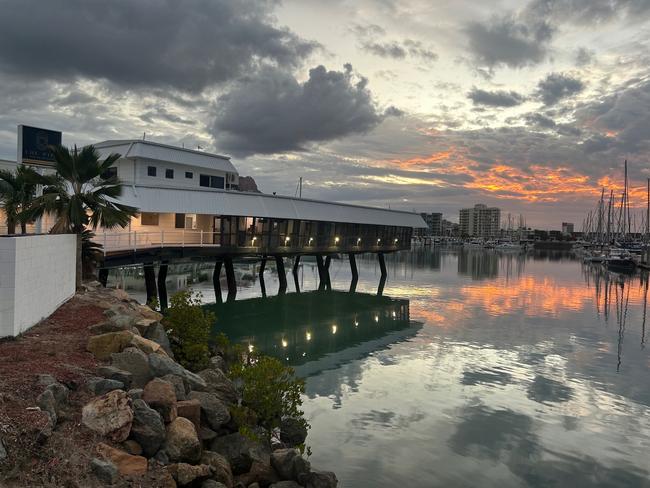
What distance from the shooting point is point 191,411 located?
39.4ft

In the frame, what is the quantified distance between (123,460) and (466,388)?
15.9 meters

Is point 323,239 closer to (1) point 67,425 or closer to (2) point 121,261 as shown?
(2) point 121,261

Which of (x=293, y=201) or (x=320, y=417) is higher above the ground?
(x=293, y=201)

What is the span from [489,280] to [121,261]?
2291 inches

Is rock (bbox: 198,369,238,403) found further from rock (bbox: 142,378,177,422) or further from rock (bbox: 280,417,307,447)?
rock (bbox: 142,378,177,422)

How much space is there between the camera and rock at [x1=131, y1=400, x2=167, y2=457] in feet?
33.1

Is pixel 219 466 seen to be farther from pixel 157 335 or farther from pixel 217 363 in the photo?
pixel 217 363

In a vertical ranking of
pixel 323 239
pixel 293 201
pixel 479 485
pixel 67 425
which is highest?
pixel 293 201

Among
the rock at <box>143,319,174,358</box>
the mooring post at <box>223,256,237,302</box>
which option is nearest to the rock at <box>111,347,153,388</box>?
the rock at <box>143,319,174,358</box>

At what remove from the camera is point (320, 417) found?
57.6 ft

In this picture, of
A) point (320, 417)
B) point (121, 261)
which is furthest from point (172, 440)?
point (121, 261)

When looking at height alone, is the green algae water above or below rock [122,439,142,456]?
below

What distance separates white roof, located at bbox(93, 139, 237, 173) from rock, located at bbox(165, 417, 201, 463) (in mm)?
37632

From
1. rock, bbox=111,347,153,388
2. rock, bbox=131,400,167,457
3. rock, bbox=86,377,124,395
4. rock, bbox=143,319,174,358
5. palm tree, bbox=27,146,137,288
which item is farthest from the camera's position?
palm tree, bbox=27,146,137,288
